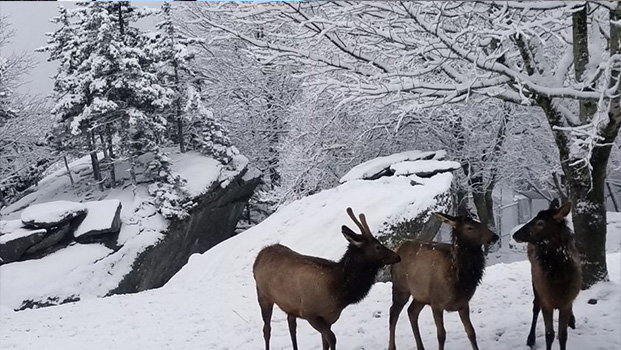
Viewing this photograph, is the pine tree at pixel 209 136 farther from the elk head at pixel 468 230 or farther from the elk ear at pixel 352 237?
the elk head at pixel 468 230

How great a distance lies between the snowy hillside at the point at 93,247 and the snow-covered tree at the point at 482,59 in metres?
12.9

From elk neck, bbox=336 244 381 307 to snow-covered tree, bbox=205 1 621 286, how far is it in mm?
1490

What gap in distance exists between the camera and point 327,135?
18.8 meters

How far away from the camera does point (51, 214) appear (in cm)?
1773

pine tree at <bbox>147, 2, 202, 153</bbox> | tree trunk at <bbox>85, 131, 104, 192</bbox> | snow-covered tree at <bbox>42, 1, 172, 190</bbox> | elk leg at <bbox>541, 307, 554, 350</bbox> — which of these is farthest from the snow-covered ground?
pine tree at <bbox>147, 2, 202, 153</bbox>

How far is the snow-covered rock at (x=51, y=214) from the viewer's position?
1752 cm

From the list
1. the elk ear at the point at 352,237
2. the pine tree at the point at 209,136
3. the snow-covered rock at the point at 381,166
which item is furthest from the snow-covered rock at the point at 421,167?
the pine tree at the point at 209,136

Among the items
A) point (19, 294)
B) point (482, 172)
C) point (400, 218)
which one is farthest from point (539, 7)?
point (19, 294)

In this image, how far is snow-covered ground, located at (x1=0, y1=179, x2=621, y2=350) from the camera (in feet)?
20.3

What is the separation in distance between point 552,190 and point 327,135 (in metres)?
9.07

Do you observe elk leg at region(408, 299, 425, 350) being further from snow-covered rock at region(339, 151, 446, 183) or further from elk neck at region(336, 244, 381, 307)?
snow-covered rock at region(339, 151, 446, 183)

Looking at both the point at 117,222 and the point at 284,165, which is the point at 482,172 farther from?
the point at 117,222

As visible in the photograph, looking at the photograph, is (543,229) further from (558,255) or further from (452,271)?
(452,271)

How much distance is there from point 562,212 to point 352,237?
1.88m
